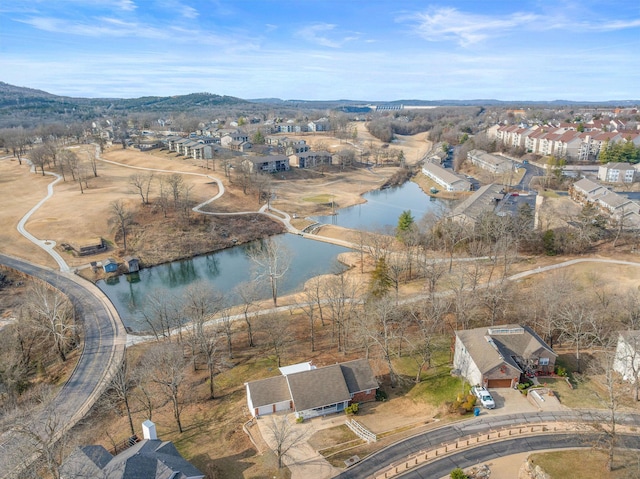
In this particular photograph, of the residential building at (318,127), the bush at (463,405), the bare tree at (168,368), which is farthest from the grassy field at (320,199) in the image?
the residential building at (318,127)

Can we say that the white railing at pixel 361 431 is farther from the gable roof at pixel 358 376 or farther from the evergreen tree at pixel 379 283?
the evergreen tree at pixel 379 283

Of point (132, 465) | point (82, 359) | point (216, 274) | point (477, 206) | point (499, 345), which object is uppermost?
point (477, 206)

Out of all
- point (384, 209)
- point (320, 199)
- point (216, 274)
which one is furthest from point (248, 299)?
point (320, 199)

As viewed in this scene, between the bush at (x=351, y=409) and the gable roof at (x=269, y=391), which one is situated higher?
the gable roof at (x=269, y=391)

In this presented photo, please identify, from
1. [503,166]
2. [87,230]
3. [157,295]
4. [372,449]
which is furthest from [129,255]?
[503,166]

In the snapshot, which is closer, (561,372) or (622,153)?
(561,372)

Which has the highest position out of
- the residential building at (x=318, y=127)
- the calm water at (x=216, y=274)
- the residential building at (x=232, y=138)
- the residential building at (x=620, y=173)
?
the residential building at (x=318, y=127)

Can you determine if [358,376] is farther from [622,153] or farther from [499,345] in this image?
[622,153]
